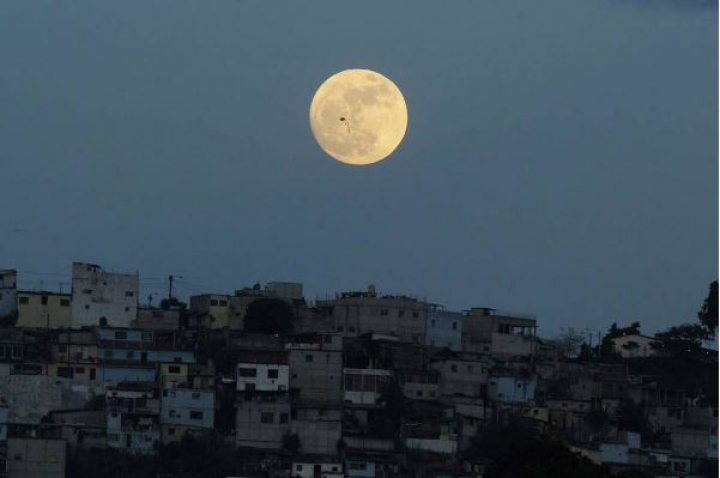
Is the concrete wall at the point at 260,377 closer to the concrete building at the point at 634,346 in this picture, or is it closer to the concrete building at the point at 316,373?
the concrete building at the point at 316,373

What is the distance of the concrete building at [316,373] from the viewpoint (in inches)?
2197

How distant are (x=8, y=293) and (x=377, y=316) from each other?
9461 mm

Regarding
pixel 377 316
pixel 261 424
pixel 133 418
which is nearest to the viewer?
pixel 133 418

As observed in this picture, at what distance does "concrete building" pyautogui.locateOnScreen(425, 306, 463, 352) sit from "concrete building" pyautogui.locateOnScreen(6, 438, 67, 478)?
13.8 meters

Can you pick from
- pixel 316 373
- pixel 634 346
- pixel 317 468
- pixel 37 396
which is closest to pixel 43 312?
pixel 37 396

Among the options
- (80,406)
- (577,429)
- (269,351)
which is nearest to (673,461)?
(577,429)

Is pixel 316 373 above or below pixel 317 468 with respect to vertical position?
above

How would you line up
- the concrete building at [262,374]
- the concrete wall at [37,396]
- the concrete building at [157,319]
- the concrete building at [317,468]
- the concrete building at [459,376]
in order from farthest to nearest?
the concrete building at [157,319]
the concrete building at [459,376]
the concrete building at [262,374]
the concrete wall at [37,396]
the concrete building at [317,468]

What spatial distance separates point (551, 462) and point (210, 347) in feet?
77.6

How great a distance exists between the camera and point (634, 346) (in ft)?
221

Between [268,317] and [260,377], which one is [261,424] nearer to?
[260,377]

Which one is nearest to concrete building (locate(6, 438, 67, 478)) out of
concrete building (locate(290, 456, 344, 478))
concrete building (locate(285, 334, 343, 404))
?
concrete building (locate(290, 456, 344, 478))

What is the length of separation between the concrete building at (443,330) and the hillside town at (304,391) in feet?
0.17

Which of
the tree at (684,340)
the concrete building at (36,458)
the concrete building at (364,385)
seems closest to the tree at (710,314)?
the tree at (684,340)
